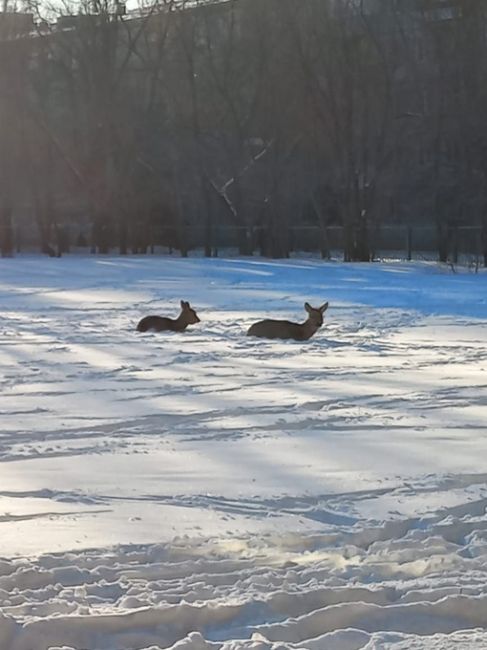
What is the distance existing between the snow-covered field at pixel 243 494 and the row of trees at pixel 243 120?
27813 mm

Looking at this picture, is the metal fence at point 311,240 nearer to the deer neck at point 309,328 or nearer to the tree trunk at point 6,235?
the tree trunk at point 6,235

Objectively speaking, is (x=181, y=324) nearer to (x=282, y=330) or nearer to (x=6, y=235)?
(x=282, y=330)

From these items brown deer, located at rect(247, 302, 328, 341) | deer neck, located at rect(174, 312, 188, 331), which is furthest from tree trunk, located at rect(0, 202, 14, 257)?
brown deer, located at rect(247, 302, 328, 341)

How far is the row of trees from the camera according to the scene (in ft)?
130

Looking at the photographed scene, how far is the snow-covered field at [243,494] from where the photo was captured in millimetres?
3922

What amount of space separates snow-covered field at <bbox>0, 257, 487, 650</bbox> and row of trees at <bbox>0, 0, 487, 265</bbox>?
2781 centimetres

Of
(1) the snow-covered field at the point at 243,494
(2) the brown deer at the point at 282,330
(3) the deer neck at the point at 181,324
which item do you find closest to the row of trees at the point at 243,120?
(3) the deer neck at the point at 181,324

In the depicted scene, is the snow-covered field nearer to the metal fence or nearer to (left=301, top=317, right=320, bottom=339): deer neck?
(left=301, top=317, right=320, bottom=339): deer neck

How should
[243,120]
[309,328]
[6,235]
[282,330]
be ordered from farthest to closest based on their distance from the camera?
[6,235], [243,120], [309,328], [282,330]

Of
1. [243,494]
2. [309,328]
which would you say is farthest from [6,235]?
[243,494]

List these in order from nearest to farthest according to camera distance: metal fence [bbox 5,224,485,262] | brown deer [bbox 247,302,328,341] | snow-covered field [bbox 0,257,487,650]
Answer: snow-covered field [bbox 0,257,487,650]
brown deer [bbox 247,302,328,341]
metal fence [bbox 5,224,485,262]

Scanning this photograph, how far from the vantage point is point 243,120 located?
142 ft

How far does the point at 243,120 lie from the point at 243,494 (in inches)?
1526

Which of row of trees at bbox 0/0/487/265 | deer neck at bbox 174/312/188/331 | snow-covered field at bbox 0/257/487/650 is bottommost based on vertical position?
snow-covered field at bbox 0/257/487/650
